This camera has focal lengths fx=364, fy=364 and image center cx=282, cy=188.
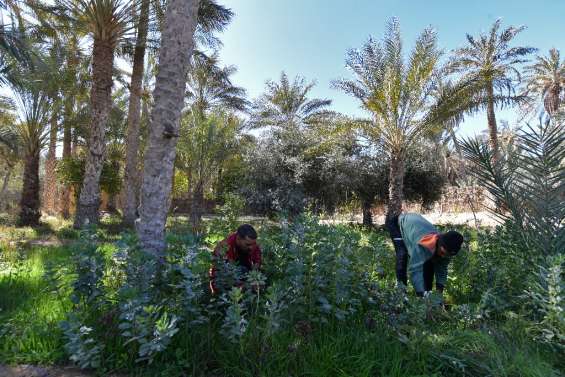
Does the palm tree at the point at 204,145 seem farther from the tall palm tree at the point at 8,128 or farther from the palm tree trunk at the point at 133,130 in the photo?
the tall palm tree at the point at 8,128

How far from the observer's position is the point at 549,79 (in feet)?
70.0

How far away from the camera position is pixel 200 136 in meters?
13.0

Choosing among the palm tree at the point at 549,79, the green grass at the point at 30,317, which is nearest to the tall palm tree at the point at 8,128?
the green grass at the point at 30,317

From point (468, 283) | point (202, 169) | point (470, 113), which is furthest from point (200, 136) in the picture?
point (468, 283)

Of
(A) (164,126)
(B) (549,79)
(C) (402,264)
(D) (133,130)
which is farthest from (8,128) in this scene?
(B) (549,79)

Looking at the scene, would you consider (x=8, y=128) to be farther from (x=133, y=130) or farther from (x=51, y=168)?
(x=133, y=130)

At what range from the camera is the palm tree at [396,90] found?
9.87m

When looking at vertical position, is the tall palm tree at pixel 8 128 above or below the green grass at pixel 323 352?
above

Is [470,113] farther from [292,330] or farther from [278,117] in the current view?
[278,117]

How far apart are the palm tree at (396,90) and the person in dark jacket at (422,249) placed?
6.35m

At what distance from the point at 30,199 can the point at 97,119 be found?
4.57 meters

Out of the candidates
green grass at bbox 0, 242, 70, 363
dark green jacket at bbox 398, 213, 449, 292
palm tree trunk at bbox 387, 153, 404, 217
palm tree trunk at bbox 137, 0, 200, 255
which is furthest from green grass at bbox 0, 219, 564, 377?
palm tree trunk at bbox 387, 153, 404, 217

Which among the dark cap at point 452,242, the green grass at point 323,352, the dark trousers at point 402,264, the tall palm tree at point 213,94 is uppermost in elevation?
the tall palm tree at point 213,94

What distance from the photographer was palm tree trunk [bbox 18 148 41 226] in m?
11.9
